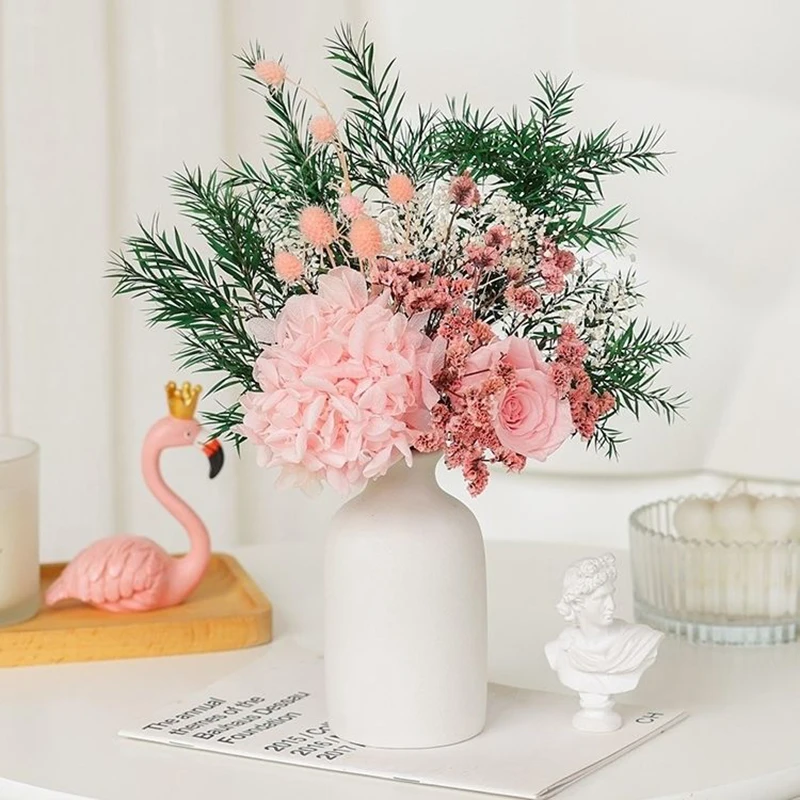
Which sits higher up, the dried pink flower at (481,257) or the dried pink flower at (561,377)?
the dried pink flower at (481,257)

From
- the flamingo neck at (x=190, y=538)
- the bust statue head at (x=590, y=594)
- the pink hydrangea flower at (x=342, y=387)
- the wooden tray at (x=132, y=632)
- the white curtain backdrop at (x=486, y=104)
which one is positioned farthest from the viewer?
the white curtain backdrop at (x=486, y=104)

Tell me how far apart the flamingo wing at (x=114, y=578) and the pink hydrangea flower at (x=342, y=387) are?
447mm

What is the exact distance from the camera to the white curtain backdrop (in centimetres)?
195

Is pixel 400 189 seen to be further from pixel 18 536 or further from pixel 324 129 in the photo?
pixel 18 536

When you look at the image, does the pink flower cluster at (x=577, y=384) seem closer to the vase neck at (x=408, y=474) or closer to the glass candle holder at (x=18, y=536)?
the vase neck at (x=408, y=474)

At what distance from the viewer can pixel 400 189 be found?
3.03 ft

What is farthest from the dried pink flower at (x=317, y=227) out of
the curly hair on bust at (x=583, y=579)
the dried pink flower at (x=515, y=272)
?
the curly hair on bust at (x=583, y=579)

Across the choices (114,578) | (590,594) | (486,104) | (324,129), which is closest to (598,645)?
(590,594)

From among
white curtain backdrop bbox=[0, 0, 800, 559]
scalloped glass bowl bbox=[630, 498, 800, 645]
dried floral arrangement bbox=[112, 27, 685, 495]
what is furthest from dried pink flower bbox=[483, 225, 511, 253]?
white curtain backdrop bbox=[0, 0, 800, 559]

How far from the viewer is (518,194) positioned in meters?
0.99

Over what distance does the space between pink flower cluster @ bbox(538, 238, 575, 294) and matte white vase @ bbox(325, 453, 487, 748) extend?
0.13 m

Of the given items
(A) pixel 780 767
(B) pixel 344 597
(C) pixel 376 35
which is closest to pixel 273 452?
(B) pixel 344 597

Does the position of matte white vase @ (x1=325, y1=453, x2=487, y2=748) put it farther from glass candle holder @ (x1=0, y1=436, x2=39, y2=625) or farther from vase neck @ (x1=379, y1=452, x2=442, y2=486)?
glass candle holder @ (x1=0, y1=436, x2=39, y2=625)

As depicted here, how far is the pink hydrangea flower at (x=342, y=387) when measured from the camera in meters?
0.89
